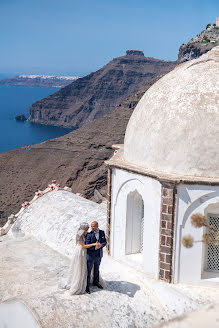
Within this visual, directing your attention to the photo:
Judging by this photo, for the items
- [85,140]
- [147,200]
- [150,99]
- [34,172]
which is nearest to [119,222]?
[147,200]

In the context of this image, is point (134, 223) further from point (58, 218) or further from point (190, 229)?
point (58, 218)

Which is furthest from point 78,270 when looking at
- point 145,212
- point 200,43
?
point 200,43

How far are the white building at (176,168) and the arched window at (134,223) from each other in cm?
6

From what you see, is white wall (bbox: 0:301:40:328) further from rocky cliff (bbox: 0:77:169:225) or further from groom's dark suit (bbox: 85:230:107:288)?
rocky cliff (bbox: 0:77:169:225)

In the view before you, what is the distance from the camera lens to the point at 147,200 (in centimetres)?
1030

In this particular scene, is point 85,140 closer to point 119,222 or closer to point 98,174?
point 98,174

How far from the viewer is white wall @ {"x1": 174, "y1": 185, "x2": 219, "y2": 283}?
9586 mm

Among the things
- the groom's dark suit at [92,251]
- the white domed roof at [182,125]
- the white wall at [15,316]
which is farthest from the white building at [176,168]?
the white wall at [15,316]

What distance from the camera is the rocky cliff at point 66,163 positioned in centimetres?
4639

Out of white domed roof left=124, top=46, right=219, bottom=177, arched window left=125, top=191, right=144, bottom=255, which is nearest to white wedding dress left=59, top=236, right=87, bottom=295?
arched window left=125, top=191, right=144, bottom=255

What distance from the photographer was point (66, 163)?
5466cm

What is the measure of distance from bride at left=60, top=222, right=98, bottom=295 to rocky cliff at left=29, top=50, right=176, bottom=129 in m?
117

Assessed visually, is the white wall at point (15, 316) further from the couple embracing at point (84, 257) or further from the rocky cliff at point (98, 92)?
the rocky cliff at point (98, 92)

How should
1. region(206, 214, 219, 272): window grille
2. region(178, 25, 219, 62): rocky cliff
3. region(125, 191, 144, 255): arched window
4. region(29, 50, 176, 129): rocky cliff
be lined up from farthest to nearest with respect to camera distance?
region(29, 50, 176, 129): rocky cliff, region(178, 25, 219, 62): rocky cliff, region(125, 191, 144, 255): arched window, region(206, 214, 219, 272): window grille
